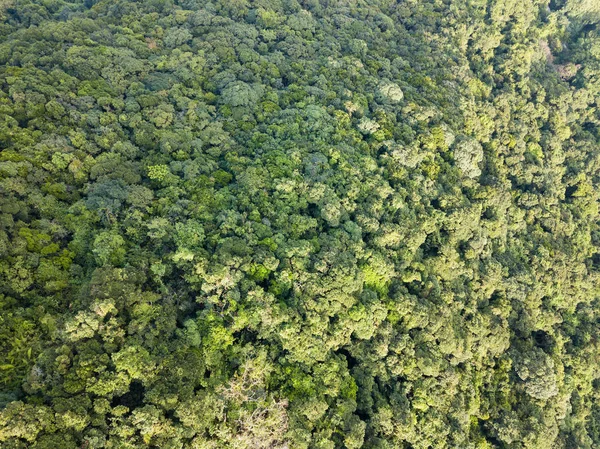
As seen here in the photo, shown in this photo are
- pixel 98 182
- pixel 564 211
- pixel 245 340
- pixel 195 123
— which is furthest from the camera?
pixel 564 211

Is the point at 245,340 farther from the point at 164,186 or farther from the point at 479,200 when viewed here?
the point at 479,200

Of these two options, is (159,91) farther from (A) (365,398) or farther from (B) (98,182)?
(A) (365,398)

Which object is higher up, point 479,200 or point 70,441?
point 479,200

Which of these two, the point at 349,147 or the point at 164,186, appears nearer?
the point at 164,186

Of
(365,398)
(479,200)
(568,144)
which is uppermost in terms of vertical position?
(568,144)

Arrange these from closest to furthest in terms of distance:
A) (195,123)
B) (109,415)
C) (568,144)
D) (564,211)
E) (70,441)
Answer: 1. (70,441)
2. (109,415)
3. (195,123)
4. (564,211)
5. (568,144)

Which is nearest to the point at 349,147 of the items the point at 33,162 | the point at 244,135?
the point at 244,135
